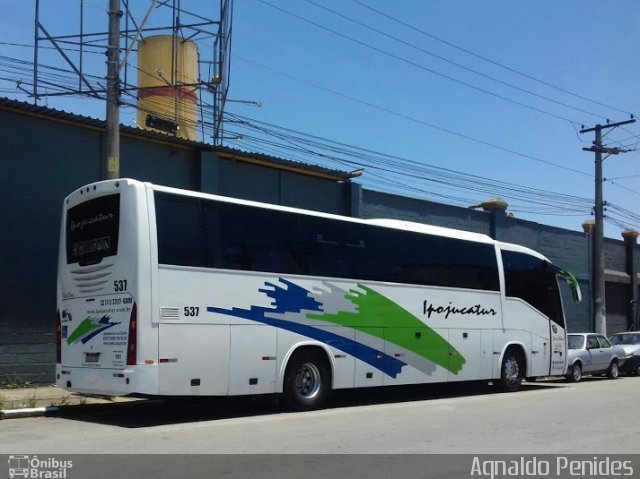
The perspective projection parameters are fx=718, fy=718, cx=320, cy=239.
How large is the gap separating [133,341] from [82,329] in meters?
1.50

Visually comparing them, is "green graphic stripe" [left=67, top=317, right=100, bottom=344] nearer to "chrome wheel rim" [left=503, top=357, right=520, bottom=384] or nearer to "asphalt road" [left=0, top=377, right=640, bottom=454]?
"asphalt road" [left=0, top=377, right=640, bottom=454]

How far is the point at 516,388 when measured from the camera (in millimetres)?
17797

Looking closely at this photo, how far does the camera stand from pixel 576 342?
22625mm

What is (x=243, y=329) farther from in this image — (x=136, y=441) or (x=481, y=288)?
(x=481, y=288)

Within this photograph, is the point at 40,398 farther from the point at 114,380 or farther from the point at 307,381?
the point at 307,381

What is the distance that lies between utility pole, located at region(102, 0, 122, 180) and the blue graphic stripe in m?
3.55

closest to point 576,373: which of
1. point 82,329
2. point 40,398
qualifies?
point 40,398

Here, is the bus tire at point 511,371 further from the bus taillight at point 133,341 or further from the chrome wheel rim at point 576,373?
the bus taillight at point 133,341

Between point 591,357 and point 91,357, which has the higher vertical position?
point 91,357

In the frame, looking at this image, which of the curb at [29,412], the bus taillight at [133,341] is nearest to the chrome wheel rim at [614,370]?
the bus taillight at [133,341]

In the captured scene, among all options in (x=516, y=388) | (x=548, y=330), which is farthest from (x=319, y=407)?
(x=548, y=330)

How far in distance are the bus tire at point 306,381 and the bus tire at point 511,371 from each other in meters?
6.01
